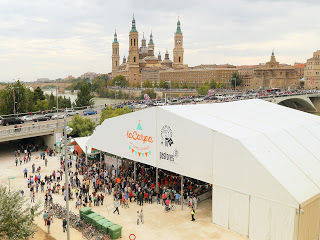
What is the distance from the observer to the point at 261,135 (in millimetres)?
19094

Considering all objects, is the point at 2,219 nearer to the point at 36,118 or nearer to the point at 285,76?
the point at 36,118

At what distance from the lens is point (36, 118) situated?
4547 cm

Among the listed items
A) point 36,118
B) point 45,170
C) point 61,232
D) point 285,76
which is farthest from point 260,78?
point 61,232

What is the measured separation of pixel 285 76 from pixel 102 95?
273ft

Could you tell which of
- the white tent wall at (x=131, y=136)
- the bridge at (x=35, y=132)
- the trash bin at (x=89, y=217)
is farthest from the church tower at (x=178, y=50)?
the trash bin at (x=89, y=217)

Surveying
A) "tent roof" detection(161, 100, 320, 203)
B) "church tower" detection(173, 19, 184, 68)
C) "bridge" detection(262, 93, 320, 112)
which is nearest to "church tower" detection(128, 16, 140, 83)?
"church tower" detection(173, 19, 184, 68)

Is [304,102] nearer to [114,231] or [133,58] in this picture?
[114,231]

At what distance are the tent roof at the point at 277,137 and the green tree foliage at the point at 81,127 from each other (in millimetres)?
21173

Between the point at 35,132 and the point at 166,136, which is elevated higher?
the point at 166,136

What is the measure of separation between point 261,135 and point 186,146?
457cm

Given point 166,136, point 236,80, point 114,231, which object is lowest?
point 114,231

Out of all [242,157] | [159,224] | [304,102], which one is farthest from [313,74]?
[159,224]

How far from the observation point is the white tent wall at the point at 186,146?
18.8m

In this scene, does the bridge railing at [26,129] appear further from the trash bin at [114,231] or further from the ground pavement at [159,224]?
the trash bin at [114,231]
